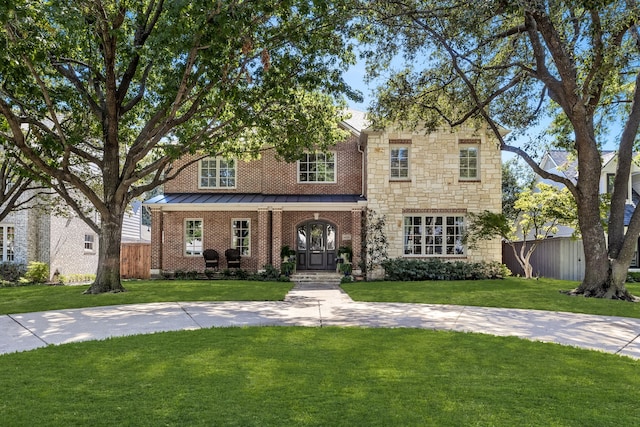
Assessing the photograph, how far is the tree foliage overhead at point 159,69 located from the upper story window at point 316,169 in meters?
5.51

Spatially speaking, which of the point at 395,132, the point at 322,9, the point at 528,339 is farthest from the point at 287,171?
A: the point at 528,339

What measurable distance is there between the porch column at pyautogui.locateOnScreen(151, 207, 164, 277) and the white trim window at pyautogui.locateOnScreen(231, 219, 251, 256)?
9.49 ft

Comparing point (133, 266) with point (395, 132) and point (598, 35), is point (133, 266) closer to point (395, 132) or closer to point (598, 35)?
point (395, 132)

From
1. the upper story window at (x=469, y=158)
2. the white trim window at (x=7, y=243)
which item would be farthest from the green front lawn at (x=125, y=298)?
the upper story window at (x=469, y=158)

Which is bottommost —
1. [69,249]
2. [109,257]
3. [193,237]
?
[69,249]

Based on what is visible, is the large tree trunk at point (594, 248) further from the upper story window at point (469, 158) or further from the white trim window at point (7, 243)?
the white trim window at point (7, 243)

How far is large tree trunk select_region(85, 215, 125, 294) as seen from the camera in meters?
12.2

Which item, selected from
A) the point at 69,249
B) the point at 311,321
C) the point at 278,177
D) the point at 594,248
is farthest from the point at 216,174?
→ the point at 594,248

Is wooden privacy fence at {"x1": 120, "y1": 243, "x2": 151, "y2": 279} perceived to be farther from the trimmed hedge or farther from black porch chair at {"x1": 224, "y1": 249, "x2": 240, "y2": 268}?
the trimmed hedge

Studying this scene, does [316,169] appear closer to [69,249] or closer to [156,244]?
[156,244]

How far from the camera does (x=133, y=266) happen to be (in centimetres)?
2081

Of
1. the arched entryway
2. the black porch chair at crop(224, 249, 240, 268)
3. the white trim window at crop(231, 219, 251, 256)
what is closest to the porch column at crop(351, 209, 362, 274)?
the arched entryway

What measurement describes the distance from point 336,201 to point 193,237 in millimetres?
6235

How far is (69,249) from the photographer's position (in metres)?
22.6
